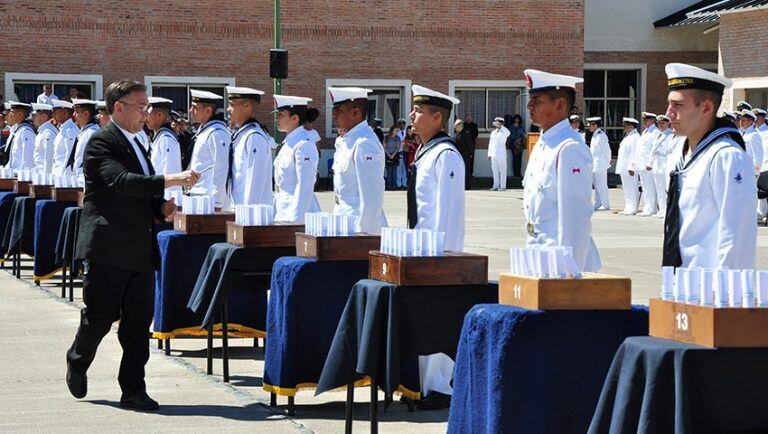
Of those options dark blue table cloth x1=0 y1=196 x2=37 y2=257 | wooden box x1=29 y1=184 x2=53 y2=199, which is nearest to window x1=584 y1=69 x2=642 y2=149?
dark blue table cloth x1=0 y1=196 x2=37 y2=257

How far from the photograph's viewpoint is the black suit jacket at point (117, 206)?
A: 827 cm

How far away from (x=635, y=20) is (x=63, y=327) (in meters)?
35.5

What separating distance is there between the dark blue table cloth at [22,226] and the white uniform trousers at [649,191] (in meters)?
15.1

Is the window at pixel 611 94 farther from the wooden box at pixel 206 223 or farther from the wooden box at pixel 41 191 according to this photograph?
the wooden box at pixel 206 223

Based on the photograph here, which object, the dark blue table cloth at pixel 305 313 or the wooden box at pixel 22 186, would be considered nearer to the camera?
the dark blue table cloth at pixel 305 313

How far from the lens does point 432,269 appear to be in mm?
6934

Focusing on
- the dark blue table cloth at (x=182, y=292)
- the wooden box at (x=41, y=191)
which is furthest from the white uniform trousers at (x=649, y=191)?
the dark blue table cloth at (x=182, y=292)

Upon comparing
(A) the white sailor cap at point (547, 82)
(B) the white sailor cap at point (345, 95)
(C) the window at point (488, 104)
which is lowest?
(A) the white sailor cap at point (547, 82)

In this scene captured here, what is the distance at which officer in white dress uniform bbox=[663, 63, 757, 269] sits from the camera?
19.1 feet

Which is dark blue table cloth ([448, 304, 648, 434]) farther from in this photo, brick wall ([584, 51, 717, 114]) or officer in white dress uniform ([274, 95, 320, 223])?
brick wall ([584, 51, 717, 114])

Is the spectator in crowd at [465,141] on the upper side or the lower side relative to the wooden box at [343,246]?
upper

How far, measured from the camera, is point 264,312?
10773 mm

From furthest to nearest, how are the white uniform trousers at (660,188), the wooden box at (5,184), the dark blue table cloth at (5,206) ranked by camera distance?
the white uniform trousers at (660,188)
the wooden box at (5,184)
the dark blue table cloth at (5,206)

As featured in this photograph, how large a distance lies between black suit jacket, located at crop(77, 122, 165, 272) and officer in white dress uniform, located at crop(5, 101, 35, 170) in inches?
558
